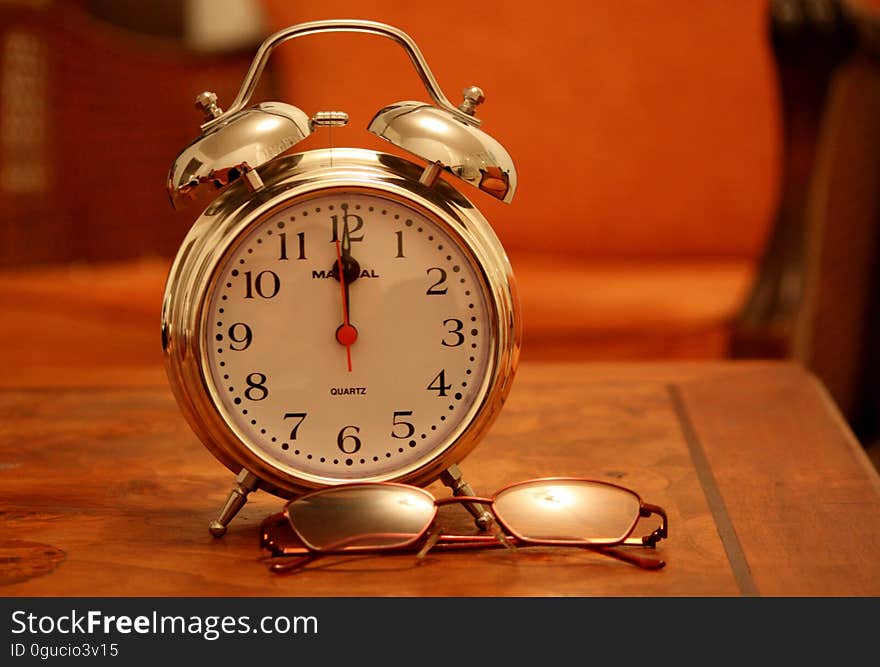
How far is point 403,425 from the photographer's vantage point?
2.93ft

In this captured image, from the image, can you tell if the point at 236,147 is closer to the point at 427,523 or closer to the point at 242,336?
the point at 242,336

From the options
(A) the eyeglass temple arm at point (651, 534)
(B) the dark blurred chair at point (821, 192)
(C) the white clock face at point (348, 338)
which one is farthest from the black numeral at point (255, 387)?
(B) the dark blurred chair at point (821, 192)

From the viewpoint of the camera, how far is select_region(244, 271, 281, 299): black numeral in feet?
2.87

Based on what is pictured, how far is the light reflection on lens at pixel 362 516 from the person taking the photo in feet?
2.76

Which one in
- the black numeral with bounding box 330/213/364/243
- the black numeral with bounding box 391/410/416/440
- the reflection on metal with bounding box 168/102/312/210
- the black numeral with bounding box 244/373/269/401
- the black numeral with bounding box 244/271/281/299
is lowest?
the black numeral with bounding box 391/410/416/440

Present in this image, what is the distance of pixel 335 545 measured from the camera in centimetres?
84

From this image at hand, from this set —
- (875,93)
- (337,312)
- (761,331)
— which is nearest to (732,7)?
(875,93)

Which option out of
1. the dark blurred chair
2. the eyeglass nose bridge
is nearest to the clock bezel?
the eyeglass nose bridge

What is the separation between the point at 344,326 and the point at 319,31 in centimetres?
20

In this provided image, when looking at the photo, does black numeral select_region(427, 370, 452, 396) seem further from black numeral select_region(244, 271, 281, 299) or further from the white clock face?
black numeral select_region(244, 271, 281, 299)

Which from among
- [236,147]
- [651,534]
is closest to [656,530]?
[651,534]
